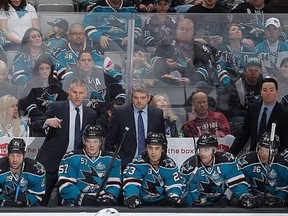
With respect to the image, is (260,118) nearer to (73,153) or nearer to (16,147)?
(73,153)

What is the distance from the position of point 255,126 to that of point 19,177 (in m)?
2.46

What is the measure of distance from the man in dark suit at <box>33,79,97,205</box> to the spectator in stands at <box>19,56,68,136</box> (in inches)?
9.5

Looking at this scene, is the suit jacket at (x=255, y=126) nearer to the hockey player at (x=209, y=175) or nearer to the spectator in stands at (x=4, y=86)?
the hockey player at (x=209, y=175)

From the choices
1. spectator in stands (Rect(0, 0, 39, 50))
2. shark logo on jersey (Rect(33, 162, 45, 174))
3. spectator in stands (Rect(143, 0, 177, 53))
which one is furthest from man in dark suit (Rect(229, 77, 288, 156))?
spectator in stands (Rect(0, 0, 39, 50))

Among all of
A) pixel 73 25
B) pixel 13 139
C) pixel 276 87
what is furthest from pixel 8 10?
pixel 276 87

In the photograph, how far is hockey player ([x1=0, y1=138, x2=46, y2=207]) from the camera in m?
12.1

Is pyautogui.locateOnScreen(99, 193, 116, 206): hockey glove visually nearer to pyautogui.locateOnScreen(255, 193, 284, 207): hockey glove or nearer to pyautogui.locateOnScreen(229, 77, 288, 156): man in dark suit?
pyautogui.locateOnScreen(255, 193, 284, 207): hockey glove

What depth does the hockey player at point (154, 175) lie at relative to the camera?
12164 mm

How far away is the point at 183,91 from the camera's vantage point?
13.4m

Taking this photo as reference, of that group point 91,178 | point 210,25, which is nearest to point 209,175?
point 91,178

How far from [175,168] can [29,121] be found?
1.68 metres

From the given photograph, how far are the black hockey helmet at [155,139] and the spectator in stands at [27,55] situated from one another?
166 cm

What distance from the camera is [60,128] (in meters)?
12.7

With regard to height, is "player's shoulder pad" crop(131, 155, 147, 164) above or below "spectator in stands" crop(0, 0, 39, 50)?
below
